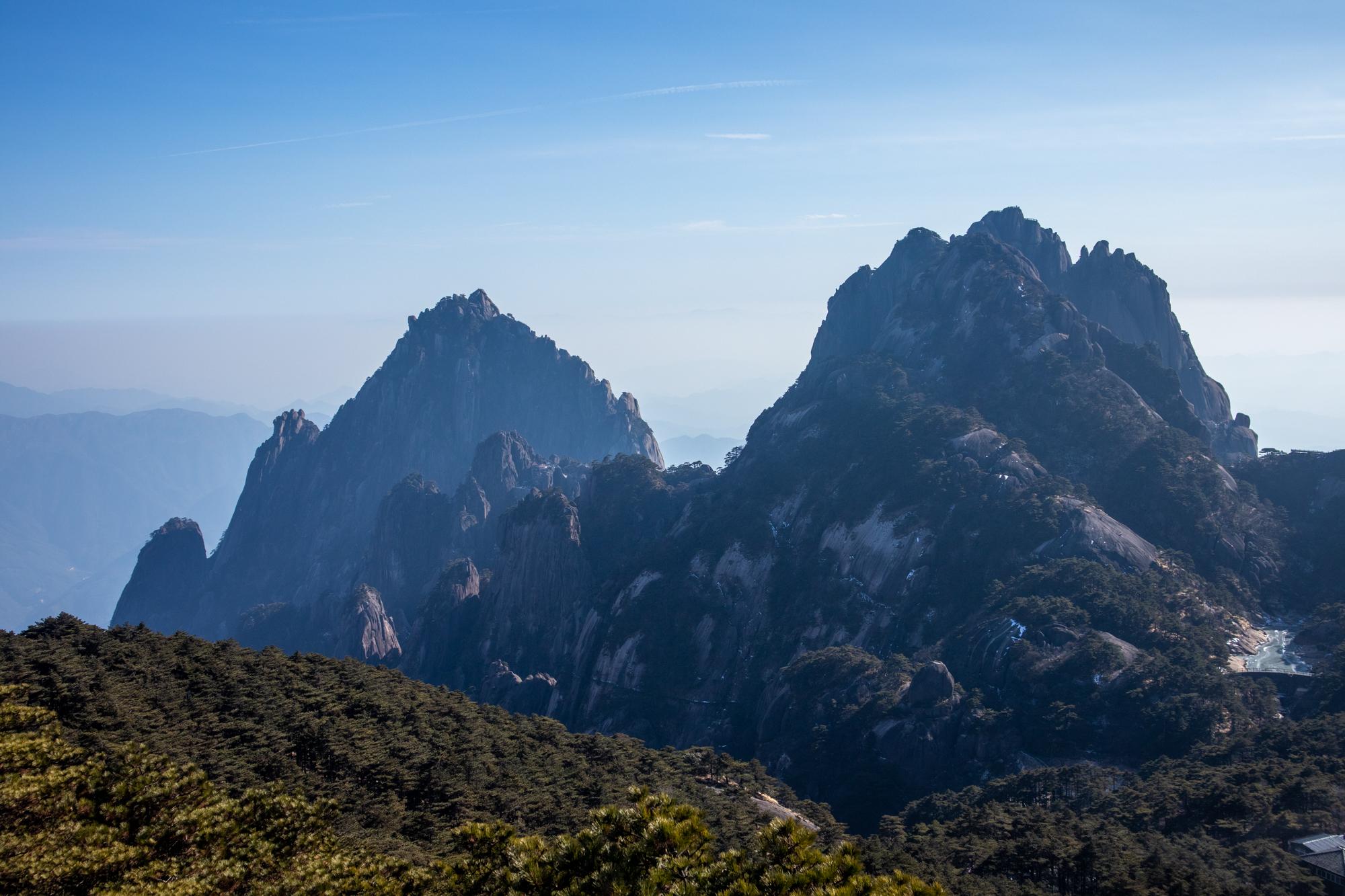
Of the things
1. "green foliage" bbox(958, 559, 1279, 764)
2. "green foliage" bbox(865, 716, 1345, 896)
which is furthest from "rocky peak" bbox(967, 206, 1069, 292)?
"green foliage" bbox(865, 716, 1345, 896)

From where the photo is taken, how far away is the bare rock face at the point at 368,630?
14725 centimetres

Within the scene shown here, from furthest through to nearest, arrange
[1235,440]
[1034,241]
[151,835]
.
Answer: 1. [1034,241]
2. [1235,440]
3. [151,835]

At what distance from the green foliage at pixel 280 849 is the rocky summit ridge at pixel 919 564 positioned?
54.4 m

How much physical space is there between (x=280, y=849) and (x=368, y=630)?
12130cm

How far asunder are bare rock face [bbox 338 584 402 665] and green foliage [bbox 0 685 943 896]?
362 feet

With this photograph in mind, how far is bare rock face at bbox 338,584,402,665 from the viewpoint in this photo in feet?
483

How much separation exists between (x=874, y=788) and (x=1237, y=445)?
94.8 m

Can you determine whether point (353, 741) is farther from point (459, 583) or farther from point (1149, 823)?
point (459, 583)

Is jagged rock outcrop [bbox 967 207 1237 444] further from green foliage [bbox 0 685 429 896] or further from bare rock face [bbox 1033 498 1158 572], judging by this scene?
green foliage [bbox 0 685 429 896]

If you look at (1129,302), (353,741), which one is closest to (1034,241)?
(1129,302)

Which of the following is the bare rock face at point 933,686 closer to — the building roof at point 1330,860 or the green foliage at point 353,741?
the green foliage at point 353,741

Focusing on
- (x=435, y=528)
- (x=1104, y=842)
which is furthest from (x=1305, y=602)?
(x=435, y=528)

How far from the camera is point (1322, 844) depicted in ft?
152

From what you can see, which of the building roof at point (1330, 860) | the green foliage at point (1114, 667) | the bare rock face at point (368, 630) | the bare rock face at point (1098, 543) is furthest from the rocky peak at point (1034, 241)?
the building roof at point (1330, 860)
